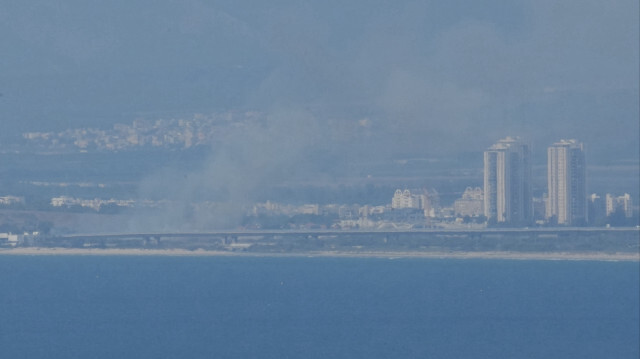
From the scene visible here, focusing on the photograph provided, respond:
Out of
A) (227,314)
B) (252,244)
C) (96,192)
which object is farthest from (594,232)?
(227,314)

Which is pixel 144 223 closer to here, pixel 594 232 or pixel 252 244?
pixel 252 244

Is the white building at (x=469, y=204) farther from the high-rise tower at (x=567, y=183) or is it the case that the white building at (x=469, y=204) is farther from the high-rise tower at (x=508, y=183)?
the high-rise tower at (x=567, y=183)

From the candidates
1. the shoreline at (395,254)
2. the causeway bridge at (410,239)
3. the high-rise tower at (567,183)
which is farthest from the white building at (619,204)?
the shoreline at (395,254)

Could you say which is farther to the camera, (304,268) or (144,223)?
(144,223)

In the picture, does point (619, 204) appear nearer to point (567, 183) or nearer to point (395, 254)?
point (567, 183)

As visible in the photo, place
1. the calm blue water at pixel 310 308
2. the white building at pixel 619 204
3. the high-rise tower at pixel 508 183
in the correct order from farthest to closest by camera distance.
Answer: the white building at pixel 619 204 < the high-rise tower at pixel 508 183 < the calm blue water at pixel 310 308

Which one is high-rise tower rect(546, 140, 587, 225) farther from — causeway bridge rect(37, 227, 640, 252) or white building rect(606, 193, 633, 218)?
causeway bridge rect(37, 227, 640, 252)
